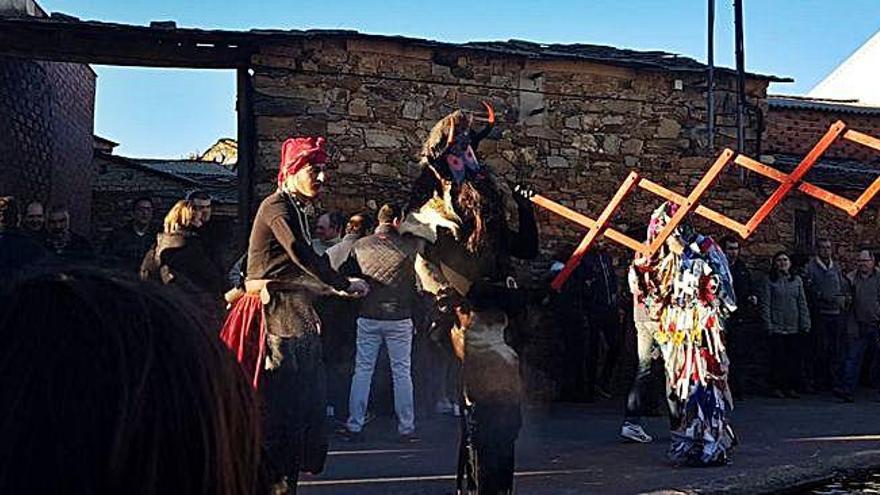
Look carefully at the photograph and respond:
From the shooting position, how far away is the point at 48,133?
14.9 meters

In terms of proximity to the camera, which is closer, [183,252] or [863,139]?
[863,139]

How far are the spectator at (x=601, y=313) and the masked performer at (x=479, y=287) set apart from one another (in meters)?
6.17

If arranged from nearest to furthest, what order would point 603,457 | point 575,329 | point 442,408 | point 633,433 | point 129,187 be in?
1. point 603,457
2. point 633,433
3. point 442,408
4. point 575,329
5. point 129,187

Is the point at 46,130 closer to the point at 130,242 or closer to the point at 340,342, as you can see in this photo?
the point at 130,242

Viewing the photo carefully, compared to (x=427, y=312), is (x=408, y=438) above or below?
below

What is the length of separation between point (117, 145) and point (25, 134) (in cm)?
1477

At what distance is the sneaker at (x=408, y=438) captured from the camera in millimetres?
8077

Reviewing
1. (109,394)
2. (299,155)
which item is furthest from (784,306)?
(109,394)

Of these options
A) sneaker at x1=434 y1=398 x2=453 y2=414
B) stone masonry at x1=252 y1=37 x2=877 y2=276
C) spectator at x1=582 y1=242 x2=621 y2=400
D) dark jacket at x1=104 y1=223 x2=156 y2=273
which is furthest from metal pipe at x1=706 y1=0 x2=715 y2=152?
dark jacket at x1=104 y1=223 x2=156 y2=273

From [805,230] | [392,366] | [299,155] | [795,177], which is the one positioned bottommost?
[392,366]

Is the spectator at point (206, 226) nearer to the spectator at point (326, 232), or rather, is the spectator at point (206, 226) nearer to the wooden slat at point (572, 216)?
the spectator at point (326, 232)

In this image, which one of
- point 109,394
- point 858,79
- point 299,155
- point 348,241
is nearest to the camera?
point 109,394

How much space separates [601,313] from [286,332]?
261 inches

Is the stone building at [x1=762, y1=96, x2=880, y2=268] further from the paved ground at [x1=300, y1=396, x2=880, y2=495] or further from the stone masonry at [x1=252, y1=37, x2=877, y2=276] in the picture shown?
the paved ground at [x1=300, y1=396, x2=880, y2=495]
